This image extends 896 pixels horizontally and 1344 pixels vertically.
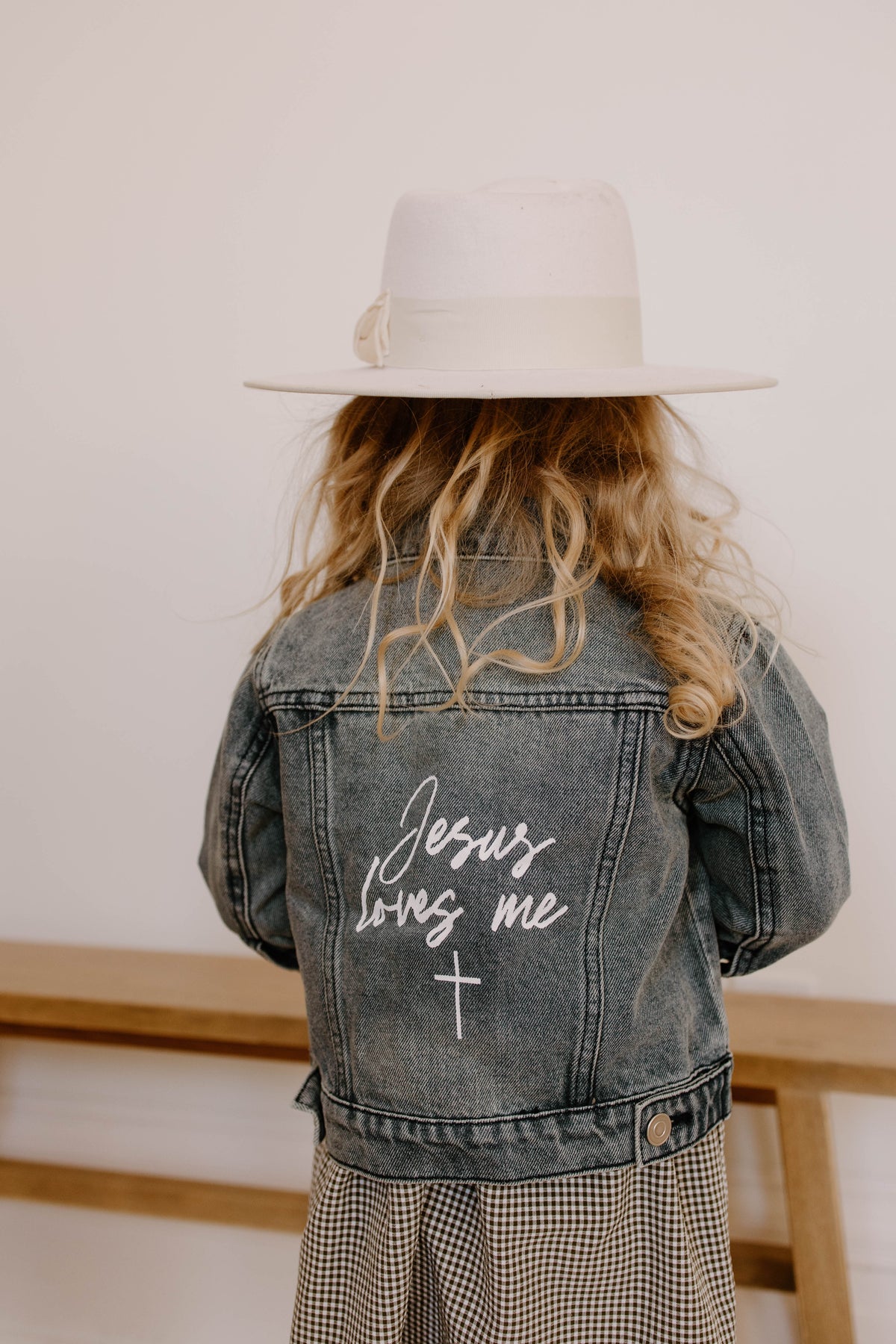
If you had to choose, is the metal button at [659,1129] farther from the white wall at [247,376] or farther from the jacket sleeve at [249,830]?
the white wall at [247,376]

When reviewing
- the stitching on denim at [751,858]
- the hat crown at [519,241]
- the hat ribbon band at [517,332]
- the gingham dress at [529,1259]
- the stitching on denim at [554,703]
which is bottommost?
the gingham dress at [529,1259]

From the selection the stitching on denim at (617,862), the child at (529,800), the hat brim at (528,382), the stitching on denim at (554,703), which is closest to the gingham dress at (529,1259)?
the child at (529,800)

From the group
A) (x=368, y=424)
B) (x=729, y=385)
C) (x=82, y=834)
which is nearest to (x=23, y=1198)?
(x=82, y=834)

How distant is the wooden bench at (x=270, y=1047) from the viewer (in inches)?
50.0

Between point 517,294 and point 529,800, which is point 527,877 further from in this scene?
point 517,294

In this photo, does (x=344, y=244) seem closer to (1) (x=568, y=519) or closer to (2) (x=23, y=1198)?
(1) (x=568, y=519)

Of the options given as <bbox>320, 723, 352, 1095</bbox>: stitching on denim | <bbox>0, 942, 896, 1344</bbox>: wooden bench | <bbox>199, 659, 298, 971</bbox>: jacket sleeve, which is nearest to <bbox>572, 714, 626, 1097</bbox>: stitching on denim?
<bbox>320, 723, 352, 1095</bbox>: stitching on denim

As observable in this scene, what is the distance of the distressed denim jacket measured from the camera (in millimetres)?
783

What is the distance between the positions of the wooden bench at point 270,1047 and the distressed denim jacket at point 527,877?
47cm

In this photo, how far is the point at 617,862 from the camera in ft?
2.59

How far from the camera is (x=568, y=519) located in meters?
0.81

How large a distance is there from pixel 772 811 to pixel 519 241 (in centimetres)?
44

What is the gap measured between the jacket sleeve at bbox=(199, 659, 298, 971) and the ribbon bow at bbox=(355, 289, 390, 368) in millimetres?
263

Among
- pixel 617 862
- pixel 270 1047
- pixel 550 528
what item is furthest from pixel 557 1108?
pixel 270 1047
